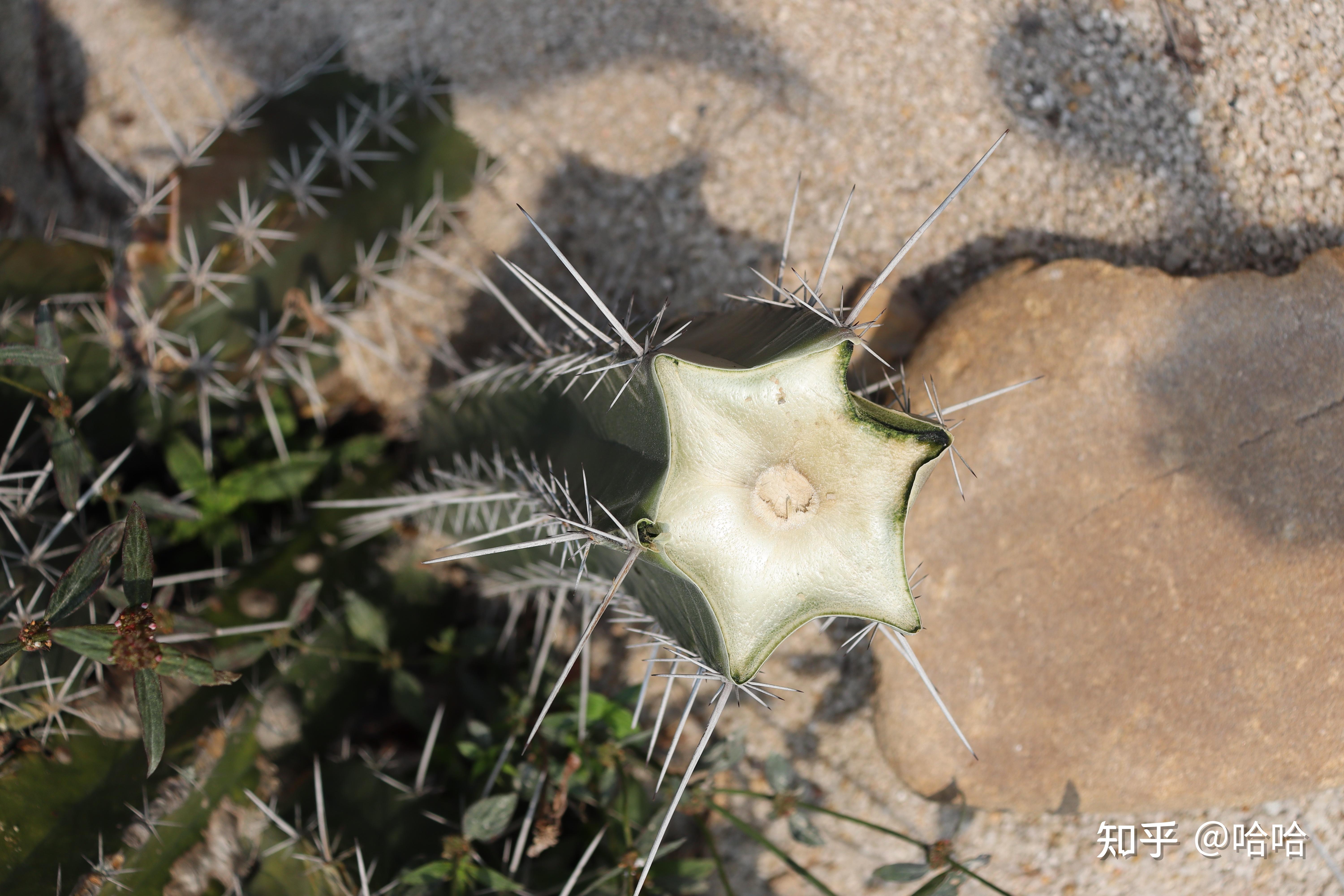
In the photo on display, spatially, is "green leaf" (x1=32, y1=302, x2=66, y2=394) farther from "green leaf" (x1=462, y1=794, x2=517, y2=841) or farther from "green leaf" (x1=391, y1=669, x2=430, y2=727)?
"green leaf" (x1=462, y1=794, x2=517, y2=841)

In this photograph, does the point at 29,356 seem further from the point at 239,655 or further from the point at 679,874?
the point at 679,874

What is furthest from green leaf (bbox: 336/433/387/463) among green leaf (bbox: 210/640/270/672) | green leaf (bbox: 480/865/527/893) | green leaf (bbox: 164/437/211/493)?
green leaf (bbox: 480/865/527/893)

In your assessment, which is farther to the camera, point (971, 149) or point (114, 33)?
point (114, 33)

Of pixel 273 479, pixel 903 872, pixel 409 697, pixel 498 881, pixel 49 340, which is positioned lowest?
pixel 903 872

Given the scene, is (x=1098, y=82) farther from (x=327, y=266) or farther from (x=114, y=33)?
(x=114, y=33)

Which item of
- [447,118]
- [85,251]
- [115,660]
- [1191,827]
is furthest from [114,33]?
[1191,827]

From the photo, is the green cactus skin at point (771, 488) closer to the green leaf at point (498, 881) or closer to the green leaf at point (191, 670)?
→ the green leaf at point (191, 670)

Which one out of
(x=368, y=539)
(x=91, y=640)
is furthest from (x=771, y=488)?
(x=368, y=539)
